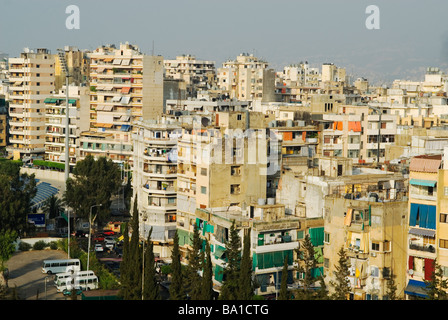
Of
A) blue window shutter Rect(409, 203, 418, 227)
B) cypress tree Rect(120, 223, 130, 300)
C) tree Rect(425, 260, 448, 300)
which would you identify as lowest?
cypress tree Rect(120, 223, 130, 300)

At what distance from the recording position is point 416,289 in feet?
87.1

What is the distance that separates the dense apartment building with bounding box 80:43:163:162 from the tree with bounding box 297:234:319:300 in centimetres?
3499

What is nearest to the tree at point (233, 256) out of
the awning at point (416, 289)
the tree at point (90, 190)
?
the awning at point (416, 289)

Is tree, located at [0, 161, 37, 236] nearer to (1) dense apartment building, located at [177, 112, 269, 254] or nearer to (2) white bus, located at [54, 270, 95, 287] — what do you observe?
(2) white bus, located at [54, 270, 95, 287]

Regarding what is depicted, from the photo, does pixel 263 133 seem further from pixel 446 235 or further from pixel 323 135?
pixel 446 235

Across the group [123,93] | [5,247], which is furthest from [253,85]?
[5,247]

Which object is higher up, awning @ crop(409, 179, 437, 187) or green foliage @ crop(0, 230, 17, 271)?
awning @ crop(409, 179, 437, 187)

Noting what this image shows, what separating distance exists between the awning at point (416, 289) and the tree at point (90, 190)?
75.5ft

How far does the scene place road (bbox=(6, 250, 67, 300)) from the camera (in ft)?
112

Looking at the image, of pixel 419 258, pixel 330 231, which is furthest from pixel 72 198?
pixel 419 258

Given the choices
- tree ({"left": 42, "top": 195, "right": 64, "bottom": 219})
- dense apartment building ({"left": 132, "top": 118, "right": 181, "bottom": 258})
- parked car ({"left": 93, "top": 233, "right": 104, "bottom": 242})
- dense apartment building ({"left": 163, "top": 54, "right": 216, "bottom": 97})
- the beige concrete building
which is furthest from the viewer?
dense apartment building ({"left": 163, "top": 54, "right": 216, "bottom": 97})

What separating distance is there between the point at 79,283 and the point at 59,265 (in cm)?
362

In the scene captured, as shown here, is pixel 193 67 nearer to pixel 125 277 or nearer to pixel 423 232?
pixel 125 277

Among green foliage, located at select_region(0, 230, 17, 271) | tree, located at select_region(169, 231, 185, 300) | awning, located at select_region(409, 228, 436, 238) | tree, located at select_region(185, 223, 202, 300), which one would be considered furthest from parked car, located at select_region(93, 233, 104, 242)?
awning, located at select_region(409, 228, 436, 238)
